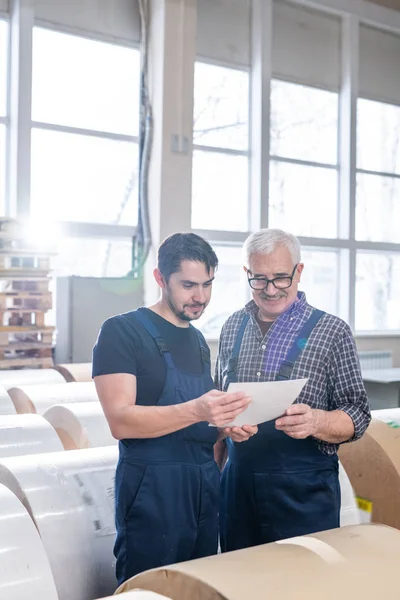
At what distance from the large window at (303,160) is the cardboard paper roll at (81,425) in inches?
178

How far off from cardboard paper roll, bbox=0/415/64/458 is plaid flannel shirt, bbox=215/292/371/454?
960 mm

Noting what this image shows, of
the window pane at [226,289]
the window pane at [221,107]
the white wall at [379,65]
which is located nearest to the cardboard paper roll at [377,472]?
the window pane at [226,289]

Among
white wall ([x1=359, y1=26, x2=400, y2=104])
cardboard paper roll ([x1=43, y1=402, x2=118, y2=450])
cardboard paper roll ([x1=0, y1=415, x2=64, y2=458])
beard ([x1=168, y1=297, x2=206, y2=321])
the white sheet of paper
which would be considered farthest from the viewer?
white wall ([x1=359, y1=26, x2=400, y2=104])

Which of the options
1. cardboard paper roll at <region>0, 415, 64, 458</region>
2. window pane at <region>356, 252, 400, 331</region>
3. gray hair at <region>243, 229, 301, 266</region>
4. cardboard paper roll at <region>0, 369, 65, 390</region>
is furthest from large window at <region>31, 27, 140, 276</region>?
gray hair at <region>243, 229, 301, 266</region>

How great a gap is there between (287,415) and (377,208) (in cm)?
667

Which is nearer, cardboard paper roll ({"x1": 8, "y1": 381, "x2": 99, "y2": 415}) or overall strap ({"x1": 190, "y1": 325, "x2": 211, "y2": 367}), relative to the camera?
overall strap ({"x1": 190, "y1": 325, "x2": 211, "y2": 367})

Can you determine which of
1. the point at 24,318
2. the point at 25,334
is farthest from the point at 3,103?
the point at 25,334

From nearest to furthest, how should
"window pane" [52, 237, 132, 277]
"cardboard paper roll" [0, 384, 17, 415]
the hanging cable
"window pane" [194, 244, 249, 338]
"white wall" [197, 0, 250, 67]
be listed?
"cardboard paper roll" [0, 384, 17, 415]
"window pane" [52, 237, 132, 277]
the hanging cable
"white wall" [197, 0, 250, 67]
"window pane" [194, 244, 249, 338]

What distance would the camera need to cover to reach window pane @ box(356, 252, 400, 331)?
791 centimetres

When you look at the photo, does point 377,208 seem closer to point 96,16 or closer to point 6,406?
point 96,16

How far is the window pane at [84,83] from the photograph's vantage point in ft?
19.0

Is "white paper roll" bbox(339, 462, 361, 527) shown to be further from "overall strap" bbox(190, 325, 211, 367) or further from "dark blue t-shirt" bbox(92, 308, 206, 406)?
"dark blue t-shirt" bbox(92, 308, 206, 406)

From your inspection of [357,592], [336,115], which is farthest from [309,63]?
[357,592]

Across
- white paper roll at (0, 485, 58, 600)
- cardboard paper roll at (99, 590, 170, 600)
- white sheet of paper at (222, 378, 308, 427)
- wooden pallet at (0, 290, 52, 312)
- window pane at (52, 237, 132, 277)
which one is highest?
window pane at (52, 237, 132, 277)
